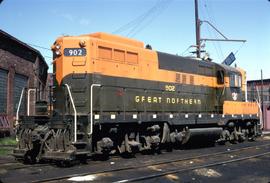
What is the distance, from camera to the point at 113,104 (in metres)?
12.9

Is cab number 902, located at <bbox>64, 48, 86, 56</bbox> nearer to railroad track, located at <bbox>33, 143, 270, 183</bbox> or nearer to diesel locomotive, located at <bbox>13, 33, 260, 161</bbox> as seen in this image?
diesel locomotive, located at <bbox>13, 33, 260, 161</bbox>

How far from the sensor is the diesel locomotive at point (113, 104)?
1145 centimetres

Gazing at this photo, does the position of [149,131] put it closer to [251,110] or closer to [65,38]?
[65,38]

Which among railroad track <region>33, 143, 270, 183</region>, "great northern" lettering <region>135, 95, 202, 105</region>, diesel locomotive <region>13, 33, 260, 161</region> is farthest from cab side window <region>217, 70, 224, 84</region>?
railroad track <region>33, 143, 270, 183</region>

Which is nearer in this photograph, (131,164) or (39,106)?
(131,164)

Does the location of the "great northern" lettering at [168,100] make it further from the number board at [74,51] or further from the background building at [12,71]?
the background building at [12,71]

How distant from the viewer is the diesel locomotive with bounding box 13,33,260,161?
37.6 feet

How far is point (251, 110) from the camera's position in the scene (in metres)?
20.5

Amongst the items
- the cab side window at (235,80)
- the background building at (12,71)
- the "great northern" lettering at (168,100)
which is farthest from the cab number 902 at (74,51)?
the cab side window at (235,80)

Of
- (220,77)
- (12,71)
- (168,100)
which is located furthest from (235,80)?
(12,71)

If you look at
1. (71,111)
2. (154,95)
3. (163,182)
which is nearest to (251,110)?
(154,95)

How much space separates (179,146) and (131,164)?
593 cm

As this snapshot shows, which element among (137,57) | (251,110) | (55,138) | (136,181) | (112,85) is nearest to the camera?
(136,181)

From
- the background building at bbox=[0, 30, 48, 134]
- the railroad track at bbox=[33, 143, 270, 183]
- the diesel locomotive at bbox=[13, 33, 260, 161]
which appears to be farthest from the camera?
the background building at bbox=[0, 30, 48, 134]
